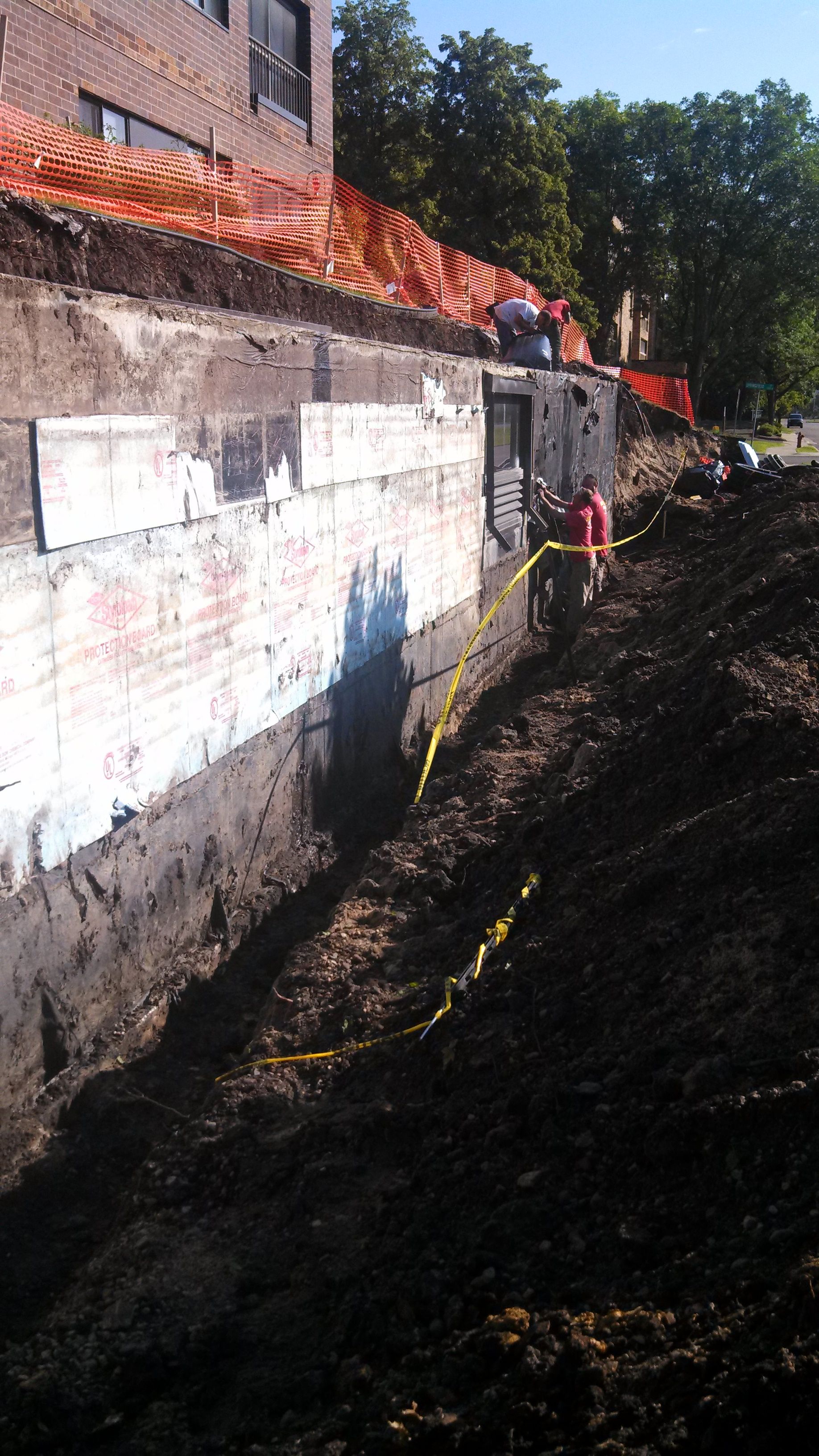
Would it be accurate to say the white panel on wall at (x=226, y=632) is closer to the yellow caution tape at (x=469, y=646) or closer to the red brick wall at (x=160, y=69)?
the yellow caution tape at (x=469, y=646)

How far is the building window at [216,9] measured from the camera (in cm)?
1622

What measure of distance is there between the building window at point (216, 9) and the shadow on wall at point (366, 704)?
12.0 metres

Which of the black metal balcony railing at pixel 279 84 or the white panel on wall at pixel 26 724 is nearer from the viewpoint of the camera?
the white panel on wall at pixel 26 724

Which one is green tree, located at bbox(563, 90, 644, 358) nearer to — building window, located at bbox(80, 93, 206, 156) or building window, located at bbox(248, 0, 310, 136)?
building window, located at bbox(248, 0, 310, 136)

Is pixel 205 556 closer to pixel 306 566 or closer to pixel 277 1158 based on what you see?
pixel 306 566

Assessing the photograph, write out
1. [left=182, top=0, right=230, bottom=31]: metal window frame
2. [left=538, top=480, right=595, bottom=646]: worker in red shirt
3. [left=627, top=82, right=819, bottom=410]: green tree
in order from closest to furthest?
[left=538, top=480, right=595, bottom=646]: worker in red shirt < [left=182, top=0, right=230, bottom=31]: metal window frame < [left=627, top=82, right=819, bottom=410]: green tree

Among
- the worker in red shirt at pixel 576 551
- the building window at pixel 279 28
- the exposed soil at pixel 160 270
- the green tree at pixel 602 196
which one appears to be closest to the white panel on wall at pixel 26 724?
the exposed soil at pixel 160 270

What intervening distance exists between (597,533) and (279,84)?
1062 centimetres

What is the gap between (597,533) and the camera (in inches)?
584

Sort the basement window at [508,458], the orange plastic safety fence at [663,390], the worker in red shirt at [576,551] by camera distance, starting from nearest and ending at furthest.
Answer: the basement window at [508,458], the worker in red shirt at [576,551], the orange plastic safety fence at [663,390]

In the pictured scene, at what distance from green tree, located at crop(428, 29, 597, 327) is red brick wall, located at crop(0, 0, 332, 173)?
10642mm

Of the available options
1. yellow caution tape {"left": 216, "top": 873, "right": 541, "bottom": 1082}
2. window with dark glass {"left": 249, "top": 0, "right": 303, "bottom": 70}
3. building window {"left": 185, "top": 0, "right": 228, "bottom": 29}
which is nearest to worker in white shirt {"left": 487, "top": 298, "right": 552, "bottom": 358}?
building window {"left": 185, "top": 0, "right": 228, "bottom": 29}

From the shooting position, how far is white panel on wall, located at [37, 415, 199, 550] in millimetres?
4410

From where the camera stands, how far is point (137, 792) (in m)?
5.32
